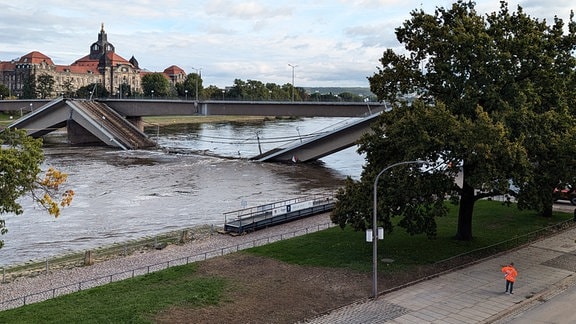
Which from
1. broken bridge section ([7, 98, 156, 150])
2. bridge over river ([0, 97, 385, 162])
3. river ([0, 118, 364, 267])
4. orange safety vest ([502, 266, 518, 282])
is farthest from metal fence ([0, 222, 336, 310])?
broken bridge section ([7, 98, 156, 150])

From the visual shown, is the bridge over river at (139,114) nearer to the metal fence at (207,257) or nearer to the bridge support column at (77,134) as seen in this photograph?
the bridge support column at (77,134)

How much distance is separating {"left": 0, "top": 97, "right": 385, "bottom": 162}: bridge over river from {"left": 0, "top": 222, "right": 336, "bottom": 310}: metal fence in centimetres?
4010

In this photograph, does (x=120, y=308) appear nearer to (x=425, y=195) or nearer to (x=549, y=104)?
(x=425, y=195)

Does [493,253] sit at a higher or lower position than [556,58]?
lower

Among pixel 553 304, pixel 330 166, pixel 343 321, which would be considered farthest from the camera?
pixel 330 166

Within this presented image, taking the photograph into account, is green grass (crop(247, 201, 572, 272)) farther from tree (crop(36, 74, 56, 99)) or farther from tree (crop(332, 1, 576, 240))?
tree (crop(36, 74, 56, 99))

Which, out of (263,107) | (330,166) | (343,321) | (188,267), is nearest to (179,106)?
(263,107)

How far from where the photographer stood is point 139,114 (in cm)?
10169

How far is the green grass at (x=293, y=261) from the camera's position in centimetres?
2036

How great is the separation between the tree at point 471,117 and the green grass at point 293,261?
195 centimetres

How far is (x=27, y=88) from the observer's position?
167m

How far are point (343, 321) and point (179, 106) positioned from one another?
82.5 meters

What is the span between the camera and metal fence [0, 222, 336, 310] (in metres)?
23.3

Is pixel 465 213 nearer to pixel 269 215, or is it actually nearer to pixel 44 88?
pixel 269 215
